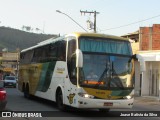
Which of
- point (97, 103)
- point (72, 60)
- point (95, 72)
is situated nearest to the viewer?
point (97, 103)

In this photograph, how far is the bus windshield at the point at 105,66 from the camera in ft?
53.0

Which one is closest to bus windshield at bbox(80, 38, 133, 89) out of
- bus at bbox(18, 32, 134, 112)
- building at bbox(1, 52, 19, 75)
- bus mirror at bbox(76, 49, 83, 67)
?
bus at bbox(18, 32, 134, 112)

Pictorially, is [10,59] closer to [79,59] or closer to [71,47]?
[71,47]

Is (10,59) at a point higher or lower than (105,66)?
lower

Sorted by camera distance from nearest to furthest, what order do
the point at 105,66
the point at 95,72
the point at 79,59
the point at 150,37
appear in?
the point at 79,59, the point at 95,72, the point at 105,66, the point at 150,37

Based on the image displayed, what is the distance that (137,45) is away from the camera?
1687 inches

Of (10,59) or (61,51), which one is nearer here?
(61,51)

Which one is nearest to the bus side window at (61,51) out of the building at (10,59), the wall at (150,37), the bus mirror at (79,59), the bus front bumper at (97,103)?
the bus mirror at (79,59)

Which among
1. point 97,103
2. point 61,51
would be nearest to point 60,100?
point 61,51

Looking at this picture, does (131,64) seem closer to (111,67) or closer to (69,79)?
(111,67)

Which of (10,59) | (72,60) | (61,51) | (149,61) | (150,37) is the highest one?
(150,37)

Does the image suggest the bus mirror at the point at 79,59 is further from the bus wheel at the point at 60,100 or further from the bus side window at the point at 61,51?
the bus wheel at the point at 60,100

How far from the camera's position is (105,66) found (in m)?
16.4

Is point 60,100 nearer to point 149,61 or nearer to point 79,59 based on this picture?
point 79,59
